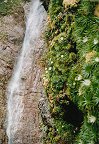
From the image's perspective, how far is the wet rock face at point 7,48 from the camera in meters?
10.7

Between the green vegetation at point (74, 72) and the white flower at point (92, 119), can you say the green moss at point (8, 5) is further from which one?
the white flower at point (92, 119)

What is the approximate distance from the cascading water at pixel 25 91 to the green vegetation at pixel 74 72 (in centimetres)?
104

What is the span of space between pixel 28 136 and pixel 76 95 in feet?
10.9

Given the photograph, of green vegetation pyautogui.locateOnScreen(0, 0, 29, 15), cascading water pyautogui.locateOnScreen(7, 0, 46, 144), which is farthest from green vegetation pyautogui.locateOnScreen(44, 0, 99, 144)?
green vegetation pyautogui.locateOnScreen(0, 0, 29, 15)

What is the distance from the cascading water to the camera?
9.91 m

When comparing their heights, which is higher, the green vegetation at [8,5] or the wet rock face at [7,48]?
the green vegetation at [8,5]

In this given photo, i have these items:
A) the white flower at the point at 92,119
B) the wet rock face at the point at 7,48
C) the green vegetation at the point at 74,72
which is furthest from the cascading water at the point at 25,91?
the white flower at the point at 92,119

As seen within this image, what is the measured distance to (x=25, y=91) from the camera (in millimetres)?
10828

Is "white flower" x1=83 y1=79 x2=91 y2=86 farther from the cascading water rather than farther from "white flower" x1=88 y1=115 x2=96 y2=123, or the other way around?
the cascading water

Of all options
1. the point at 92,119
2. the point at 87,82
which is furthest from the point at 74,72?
the point at 92,119

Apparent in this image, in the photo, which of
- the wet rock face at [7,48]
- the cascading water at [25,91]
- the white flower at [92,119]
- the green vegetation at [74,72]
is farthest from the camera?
the wet rock face at [7,48]

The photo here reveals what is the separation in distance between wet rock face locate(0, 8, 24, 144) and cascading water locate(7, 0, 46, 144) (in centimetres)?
18

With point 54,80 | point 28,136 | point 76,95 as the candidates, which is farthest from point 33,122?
point 76,95

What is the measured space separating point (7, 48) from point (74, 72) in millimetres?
5794
